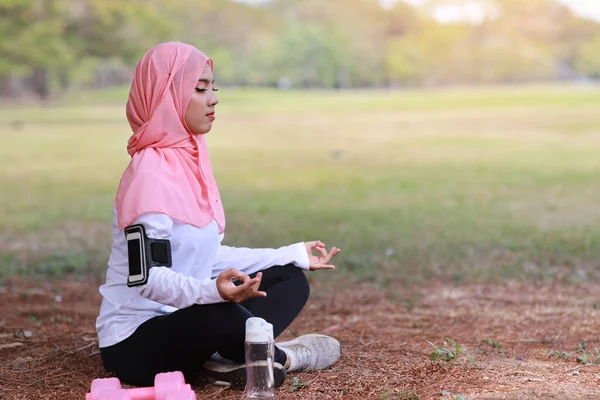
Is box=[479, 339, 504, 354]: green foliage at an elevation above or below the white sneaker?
below

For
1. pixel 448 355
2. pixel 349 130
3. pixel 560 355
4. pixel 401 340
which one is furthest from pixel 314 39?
pixel 448 355

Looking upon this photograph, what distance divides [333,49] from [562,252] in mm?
21832

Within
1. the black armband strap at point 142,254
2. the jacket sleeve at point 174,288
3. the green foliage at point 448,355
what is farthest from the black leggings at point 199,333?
the green foliage at point 448,355

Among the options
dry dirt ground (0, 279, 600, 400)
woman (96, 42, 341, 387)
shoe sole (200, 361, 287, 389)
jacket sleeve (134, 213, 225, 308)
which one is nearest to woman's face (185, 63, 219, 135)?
woman (96, 42, 341, 387)

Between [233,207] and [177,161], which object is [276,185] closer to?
[233,207]

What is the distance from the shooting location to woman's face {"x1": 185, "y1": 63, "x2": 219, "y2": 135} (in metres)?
3.52

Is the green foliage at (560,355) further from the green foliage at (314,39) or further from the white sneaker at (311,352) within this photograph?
the green foliage at (314,39)

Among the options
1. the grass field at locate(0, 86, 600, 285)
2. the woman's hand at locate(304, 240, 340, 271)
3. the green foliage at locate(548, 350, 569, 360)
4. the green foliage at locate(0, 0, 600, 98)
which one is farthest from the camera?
the green foliage at locate(0, 0, 600, 98)

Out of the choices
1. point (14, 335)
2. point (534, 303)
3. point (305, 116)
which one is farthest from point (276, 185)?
point (305, 116)

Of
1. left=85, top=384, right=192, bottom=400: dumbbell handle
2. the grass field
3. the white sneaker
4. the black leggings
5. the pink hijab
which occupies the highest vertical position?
the pink hijab

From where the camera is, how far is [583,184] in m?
13.1

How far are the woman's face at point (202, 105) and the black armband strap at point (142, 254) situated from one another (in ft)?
1.65

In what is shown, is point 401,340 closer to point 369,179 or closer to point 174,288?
point 174,288

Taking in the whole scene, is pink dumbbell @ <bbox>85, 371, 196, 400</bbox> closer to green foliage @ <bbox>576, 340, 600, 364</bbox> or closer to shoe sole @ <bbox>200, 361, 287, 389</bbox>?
shoe sole @ <bbox>200, 361, 287, 389</bbox>
